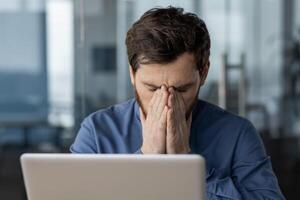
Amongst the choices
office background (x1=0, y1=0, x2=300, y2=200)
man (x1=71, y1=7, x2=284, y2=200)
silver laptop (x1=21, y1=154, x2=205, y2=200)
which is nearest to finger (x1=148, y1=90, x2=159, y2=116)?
man (x1=71, y1=7, x2=284, y2=200)

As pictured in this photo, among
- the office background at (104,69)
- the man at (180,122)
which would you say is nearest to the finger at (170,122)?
the man at (180,122)

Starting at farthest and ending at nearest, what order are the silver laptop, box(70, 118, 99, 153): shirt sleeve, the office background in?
1. the office background
2. box(70, 118, 99, 153): shirt sleeve
3. the silver laptop

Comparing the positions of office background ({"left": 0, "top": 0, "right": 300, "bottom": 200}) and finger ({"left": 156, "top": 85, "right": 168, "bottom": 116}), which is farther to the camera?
office background ({"left": 0, "top": 0, "right": 300, "bottom": 200})

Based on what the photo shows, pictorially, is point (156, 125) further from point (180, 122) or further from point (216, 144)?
point (216, 144)

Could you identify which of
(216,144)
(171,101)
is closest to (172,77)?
(171,101)

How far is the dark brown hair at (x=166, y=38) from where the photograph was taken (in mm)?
1439

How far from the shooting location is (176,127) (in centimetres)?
144

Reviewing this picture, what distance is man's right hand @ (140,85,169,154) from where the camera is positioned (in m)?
1.43

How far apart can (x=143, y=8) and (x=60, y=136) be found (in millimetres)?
915

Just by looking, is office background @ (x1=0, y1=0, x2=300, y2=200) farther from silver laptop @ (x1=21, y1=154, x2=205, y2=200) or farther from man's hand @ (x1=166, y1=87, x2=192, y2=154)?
silver laptop @ (x1=21, y1=154, x2=205, y2=200)

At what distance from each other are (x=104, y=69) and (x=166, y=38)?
7.99 ft

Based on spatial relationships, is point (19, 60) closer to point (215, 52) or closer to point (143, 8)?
point (143, 8)

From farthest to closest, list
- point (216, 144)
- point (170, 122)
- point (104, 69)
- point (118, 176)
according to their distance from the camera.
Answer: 1. point (104, 69)
2. point (216, 144)
3. point (170, 122)
4. point (118, 176)

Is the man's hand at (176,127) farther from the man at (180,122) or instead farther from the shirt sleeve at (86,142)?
the shirt sleeve at (86,142)
